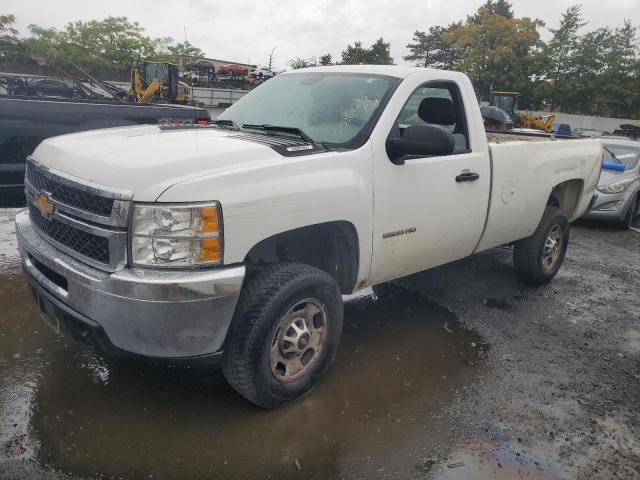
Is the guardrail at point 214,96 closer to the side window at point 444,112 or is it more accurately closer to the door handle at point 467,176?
the side window at point 444,112

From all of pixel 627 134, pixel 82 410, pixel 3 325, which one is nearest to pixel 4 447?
pixel 82 410

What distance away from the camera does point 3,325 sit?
381cm

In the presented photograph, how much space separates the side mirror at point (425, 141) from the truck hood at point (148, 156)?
0.85m

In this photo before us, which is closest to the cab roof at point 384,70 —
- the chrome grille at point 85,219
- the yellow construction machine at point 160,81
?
the chrome grille at point 85,219

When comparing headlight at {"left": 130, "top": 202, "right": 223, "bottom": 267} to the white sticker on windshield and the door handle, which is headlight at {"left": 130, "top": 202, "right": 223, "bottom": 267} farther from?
the door handle

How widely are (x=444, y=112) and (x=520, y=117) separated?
23049 millimetres

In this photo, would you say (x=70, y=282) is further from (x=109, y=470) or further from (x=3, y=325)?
(x=3, y=325)

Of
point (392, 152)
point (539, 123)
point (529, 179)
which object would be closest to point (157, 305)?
point (392, 152)

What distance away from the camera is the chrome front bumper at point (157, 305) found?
7.88 ft

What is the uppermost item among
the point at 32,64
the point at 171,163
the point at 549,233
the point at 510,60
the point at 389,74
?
the point at 510,60

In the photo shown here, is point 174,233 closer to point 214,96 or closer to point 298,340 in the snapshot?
point 298,340

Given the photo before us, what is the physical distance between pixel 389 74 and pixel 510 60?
46453 millimetres

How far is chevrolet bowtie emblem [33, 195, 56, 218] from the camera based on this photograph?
112 inches

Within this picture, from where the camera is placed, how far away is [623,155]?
30.9ft
